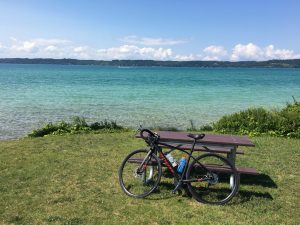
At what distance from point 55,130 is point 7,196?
7157 mm

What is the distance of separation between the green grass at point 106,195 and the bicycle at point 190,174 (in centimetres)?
19

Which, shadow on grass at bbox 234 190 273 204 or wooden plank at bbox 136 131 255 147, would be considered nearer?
shadow on grass at bbox 234 190 273 204

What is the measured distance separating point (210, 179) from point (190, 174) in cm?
38

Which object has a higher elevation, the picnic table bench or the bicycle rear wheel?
the picnic table bench

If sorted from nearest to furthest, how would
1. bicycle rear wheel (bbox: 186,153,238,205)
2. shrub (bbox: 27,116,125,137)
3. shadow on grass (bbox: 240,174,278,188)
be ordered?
bicycle rear wheel (bbox: 186,153,238,205) < shadow on grass (bbox: 240,174,278,188) < shrub (bbox: 27,116,125,137)

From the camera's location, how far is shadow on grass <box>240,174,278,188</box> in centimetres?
732

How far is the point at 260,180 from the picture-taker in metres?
7.58

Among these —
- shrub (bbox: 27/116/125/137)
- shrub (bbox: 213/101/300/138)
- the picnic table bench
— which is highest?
the picnic table bench

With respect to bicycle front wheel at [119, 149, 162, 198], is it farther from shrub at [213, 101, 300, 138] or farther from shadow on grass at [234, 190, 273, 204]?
shrub at [213, 101, 300, 138]

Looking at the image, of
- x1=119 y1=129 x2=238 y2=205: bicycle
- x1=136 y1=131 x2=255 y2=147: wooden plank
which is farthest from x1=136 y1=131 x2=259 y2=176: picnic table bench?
x1=119 y1=129 x2=238 y2=205: bicycle

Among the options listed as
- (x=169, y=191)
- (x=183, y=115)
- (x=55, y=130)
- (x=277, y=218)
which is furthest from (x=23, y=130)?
(x=277, y=218)

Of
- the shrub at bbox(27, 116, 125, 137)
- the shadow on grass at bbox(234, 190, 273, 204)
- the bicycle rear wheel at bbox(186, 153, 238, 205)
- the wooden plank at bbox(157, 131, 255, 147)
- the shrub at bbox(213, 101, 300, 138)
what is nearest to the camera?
the bicycle rear wheel at bbox(186, 153, 238, 205)

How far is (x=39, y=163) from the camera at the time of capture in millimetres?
8539

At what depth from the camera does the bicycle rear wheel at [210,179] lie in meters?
6.25
